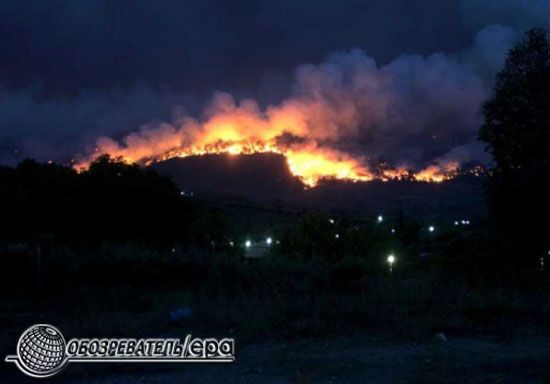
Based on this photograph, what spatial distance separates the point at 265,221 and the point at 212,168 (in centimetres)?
7153

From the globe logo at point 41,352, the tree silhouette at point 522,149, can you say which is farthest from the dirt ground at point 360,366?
the tree silhouette at point 522,149

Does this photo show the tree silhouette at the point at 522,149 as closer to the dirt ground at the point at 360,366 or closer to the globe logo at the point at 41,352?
the dirt ground at the point at 360,366

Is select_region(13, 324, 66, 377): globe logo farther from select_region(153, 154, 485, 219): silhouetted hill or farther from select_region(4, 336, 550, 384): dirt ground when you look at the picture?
select_region(153, 154, 485, 219): silhouetted hill

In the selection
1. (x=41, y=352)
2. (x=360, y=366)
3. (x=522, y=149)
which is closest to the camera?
(x=360, y=366)

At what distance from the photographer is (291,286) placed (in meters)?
13.6

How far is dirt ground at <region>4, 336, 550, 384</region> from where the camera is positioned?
7242 millimetres

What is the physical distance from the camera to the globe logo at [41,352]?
770 centimetres
